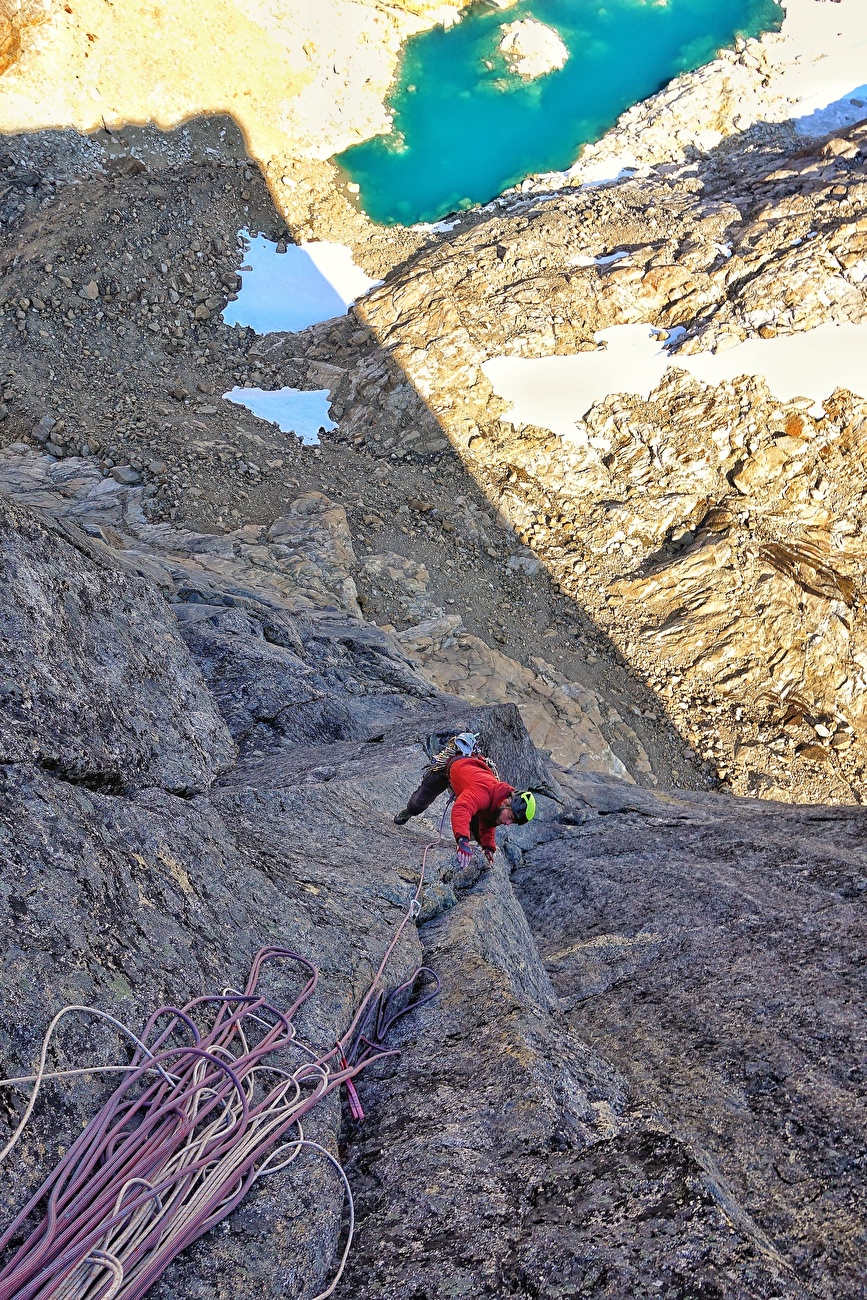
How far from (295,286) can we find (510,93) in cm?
1532

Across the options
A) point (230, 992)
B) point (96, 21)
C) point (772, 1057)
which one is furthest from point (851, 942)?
point (96, 21)

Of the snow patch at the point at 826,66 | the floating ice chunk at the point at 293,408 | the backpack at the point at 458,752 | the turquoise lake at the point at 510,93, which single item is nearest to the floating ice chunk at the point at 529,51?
the turquoise lake at the point at 510,93

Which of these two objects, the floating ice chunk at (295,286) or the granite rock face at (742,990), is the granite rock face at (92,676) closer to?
the granite rock face at (742,990)

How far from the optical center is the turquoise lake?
1134 inches

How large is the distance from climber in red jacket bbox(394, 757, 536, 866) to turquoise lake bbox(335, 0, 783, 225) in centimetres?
2606

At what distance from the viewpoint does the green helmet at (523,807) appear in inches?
225

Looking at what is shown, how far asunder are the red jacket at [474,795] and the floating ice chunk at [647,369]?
15183 millimetres

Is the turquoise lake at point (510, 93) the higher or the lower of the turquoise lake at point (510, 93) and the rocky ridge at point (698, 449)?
the higher

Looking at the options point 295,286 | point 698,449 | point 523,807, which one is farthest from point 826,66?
point 523,807

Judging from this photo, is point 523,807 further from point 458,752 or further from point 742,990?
point 742,990

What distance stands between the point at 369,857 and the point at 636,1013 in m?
2.06

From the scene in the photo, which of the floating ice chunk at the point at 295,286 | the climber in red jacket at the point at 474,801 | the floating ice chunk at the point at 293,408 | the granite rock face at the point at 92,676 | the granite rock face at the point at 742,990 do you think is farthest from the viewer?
the floating ice chunk at the point at 295,286

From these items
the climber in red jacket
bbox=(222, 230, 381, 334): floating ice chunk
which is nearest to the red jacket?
the climber in red jacket

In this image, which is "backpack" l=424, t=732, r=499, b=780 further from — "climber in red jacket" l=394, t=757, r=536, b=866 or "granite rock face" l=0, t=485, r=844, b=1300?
"granite rock face" l=0, t=485, r=844, b=1300
